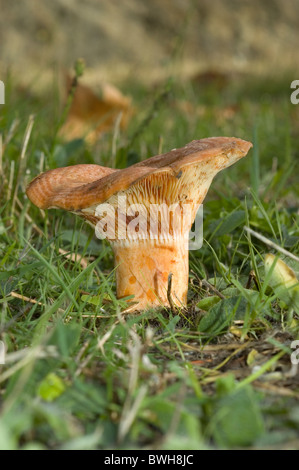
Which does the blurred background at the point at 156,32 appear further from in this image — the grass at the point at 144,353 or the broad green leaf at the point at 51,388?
the broad green leaf at the point at 51,388

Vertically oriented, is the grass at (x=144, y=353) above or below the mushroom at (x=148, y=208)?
below

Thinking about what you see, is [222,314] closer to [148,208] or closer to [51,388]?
[148,208]

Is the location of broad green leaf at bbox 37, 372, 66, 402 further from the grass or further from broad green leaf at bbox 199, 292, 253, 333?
broad green leaf at bbox 199, 292, 253, 333

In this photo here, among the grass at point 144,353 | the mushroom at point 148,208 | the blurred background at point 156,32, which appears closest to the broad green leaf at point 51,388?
the grass at point 144,353

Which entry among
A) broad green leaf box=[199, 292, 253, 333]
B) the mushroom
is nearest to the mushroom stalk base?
the mushroom

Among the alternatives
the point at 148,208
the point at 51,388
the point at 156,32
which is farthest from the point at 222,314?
the point at 156,32

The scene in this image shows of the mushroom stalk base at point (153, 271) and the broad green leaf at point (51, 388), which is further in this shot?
the mushroom stalk base at point (153, 271)

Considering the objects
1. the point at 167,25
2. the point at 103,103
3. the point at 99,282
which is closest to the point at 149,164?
the point at 99,282
